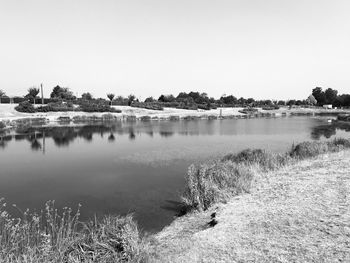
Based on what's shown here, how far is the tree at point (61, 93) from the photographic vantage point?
75000 mm

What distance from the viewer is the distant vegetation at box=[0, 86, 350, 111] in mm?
67000

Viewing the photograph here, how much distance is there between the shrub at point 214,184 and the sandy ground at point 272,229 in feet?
1.53

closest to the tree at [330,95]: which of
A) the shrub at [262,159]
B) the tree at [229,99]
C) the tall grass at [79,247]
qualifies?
the tree at [229,99]

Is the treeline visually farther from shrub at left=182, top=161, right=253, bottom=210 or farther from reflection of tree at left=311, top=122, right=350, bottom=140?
shrub at left=182, top=161, right=253, bottom=210

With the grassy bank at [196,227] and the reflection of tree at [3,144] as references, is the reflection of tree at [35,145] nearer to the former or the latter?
the reflection of tree at [3,144]

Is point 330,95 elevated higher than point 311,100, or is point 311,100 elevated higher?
point 330,95

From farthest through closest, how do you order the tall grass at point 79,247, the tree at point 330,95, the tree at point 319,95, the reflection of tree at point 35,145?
1. the tree at point 319,95
2. the tree at point 330,95
3. the reflection of tree at point 35,145
4. the tall grass at point 79,247

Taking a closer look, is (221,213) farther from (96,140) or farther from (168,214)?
(96,140)

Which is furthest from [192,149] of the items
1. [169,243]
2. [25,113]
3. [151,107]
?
[151,107]

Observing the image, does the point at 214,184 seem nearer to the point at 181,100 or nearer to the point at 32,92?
the point at 32,92

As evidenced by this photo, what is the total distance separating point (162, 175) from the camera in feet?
44.5

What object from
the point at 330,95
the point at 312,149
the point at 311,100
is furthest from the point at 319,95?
the point at 312,149

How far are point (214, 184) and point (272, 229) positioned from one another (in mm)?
3480

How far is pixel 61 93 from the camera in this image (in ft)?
250
